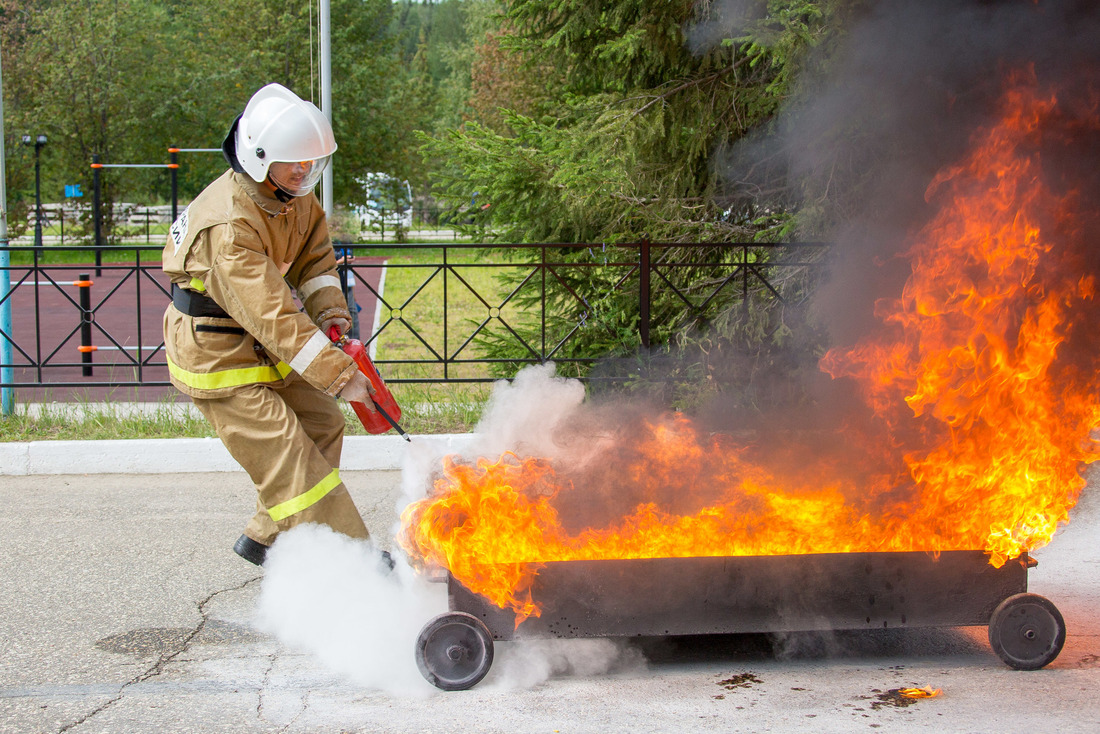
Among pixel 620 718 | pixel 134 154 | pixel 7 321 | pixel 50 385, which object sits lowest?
pixel 620 718

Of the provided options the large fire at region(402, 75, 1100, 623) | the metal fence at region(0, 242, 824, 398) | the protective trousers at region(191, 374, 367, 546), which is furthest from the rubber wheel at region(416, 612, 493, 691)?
the metal fence at region(0, 242, 824, 398)

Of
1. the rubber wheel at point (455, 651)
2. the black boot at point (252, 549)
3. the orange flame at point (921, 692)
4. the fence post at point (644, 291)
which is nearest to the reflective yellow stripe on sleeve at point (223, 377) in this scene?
the black boot at point (252, 549)

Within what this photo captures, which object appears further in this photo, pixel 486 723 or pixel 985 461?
pixel 985 461

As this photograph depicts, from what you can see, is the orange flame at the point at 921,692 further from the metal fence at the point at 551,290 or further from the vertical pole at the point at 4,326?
the vertical pole at the point at 4,326

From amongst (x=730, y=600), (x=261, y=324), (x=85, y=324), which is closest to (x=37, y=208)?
(x=85, y=324)

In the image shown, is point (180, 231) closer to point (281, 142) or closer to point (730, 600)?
point (281, 142)

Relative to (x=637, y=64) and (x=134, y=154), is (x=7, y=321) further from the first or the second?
(x=134, y=154)

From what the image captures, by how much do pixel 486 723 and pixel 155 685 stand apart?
1.28 metres

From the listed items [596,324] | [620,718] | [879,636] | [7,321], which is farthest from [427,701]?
[7,321]

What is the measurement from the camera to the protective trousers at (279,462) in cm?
377

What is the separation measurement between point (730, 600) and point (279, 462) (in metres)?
1.75

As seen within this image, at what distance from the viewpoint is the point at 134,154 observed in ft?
98.7

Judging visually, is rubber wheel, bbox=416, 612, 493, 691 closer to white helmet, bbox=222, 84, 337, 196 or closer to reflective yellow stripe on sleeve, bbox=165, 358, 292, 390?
reflective yellow stripe on sleeve, bbox=165, 358, 292, 390

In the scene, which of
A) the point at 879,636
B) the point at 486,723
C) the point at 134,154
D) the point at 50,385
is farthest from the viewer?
the point at 134,154
